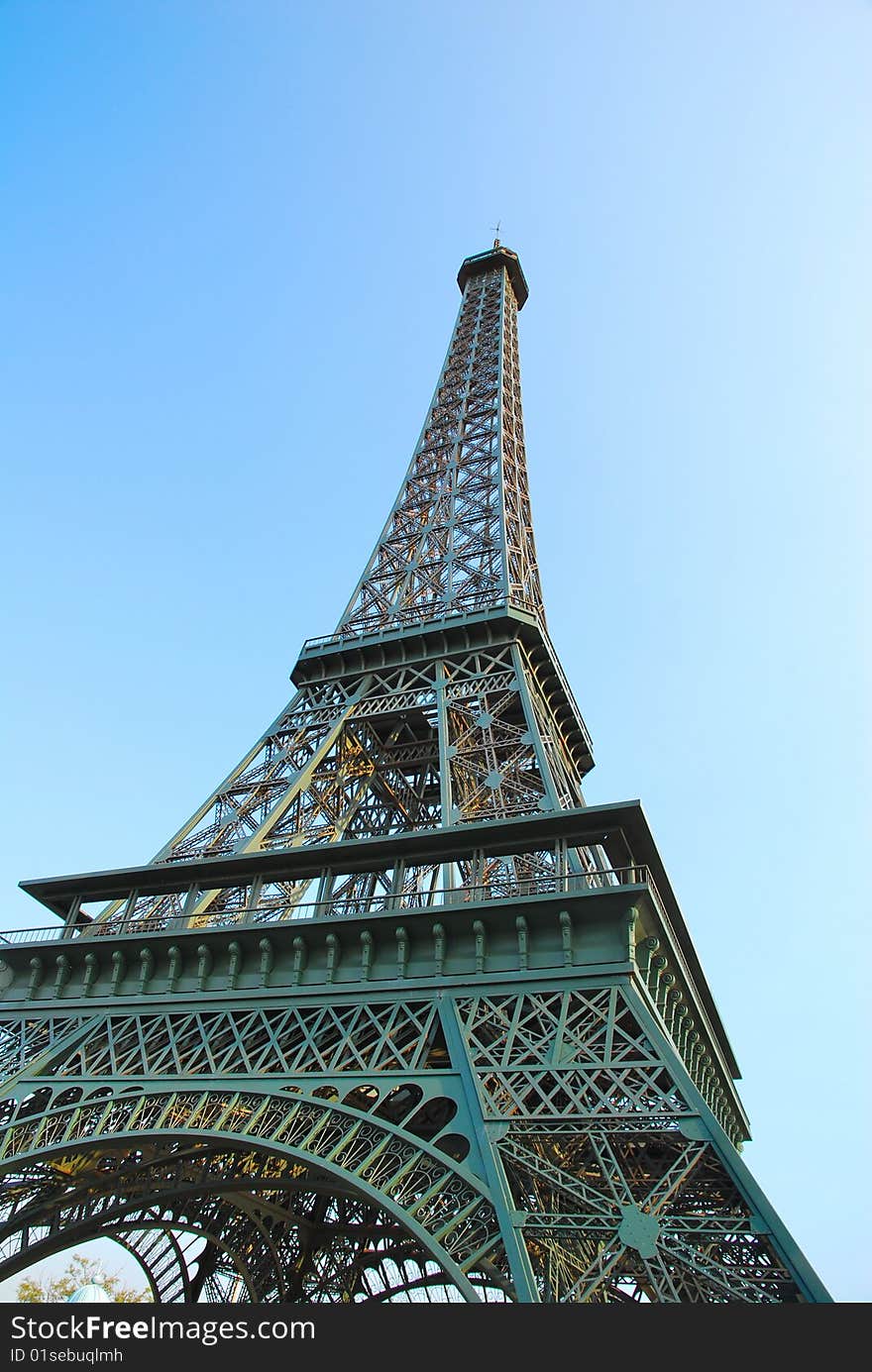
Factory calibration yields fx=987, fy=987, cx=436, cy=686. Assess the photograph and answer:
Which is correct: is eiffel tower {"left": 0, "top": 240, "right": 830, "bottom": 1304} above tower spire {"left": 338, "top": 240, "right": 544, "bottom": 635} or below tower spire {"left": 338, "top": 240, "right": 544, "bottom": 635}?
below

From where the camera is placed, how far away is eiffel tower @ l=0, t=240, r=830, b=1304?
12742mm

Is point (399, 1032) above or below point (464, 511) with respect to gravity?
below

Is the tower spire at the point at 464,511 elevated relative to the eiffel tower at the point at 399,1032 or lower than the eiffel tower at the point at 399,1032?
elevated

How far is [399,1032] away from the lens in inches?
645

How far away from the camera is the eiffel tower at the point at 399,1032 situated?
12742mm

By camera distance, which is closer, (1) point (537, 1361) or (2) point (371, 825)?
(1) point (537, 1361)

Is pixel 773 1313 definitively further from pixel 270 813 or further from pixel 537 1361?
pixel 270 813

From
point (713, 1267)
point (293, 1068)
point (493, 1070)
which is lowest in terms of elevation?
point (713, 1267)

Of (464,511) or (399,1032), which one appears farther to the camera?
(464,511)

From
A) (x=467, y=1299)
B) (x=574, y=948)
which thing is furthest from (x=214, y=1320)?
(x=574, y=948)

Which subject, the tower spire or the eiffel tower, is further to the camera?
the tower spire

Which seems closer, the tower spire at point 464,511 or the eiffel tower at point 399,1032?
the eiffel tower at point 399,1032

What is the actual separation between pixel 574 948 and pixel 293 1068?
4.97 metres

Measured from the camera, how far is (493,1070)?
569 inches
